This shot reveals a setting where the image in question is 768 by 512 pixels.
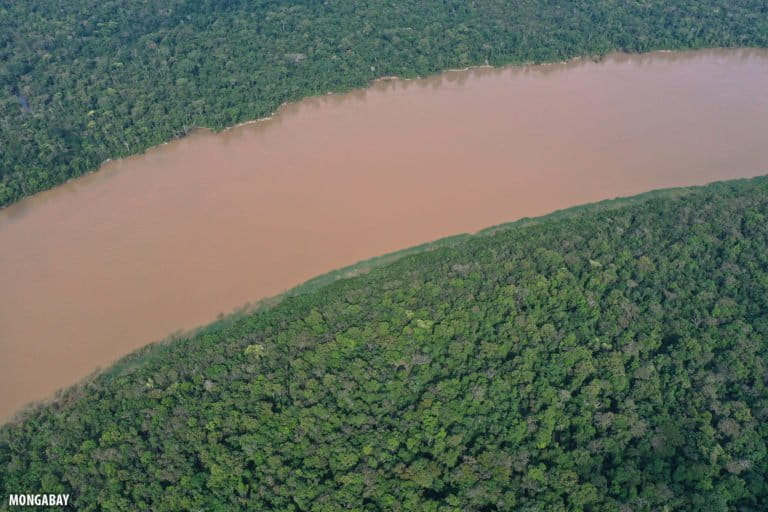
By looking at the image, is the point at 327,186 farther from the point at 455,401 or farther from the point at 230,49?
the point at 230,49

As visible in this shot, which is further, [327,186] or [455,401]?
[327,186]

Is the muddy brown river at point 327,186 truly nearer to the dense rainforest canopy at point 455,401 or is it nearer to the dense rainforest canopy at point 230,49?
the dense rainforest canopy at point 230,49

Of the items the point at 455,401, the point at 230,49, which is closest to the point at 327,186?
the point at 455,401

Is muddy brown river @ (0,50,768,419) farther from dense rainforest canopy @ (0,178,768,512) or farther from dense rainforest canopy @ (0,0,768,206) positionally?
dense rainforest canopy @ (0,178,768,512)

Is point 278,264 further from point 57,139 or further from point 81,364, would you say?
point 57,139

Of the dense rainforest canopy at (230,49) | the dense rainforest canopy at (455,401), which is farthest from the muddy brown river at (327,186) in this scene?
the dense rainforest canopy at (455,401)

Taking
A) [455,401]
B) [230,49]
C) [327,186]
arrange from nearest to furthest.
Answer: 1. [455,401]
2. [327,186]
3. [230,49]
